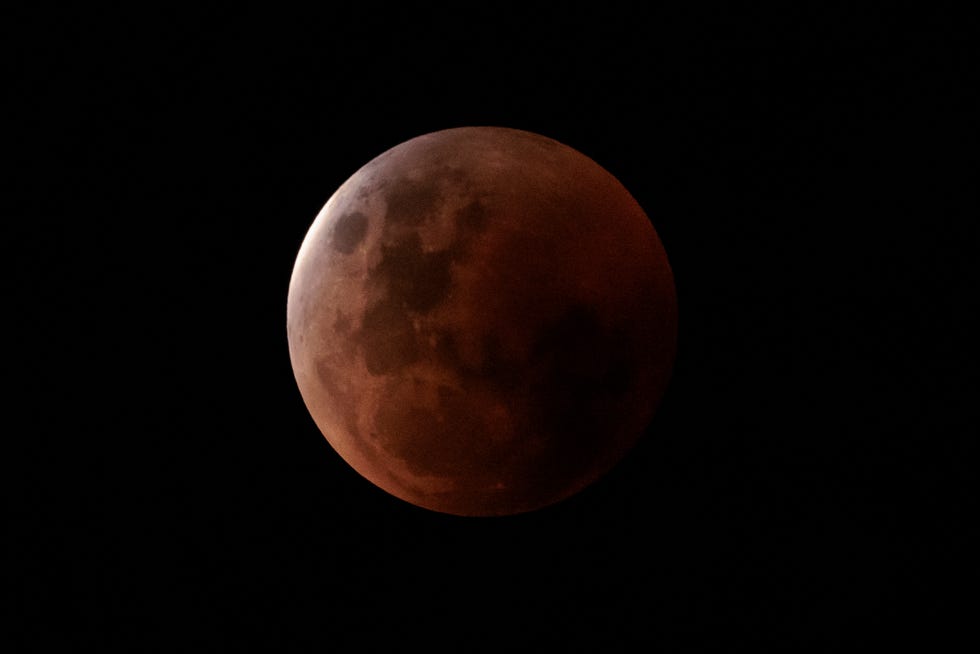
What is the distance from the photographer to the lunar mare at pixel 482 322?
2.95 metres

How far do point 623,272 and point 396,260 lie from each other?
103 centimetres

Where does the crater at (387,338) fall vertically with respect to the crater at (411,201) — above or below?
below

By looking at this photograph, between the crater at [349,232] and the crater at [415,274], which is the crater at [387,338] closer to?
the crater at [415,274]

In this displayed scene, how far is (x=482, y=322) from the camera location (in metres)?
2.92

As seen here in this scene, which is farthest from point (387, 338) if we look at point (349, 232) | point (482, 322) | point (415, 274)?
point (349, 232)

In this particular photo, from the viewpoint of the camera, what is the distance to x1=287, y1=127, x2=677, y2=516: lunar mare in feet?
9.68

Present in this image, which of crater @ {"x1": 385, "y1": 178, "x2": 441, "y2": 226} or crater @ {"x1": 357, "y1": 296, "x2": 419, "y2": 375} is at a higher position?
crater @ {"x1": 385, "y1": 178, "x2": 441, "y2": 226}

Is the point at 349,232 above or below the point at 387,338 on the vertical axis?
above

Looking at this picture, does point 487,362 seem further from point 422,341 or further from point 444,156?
point 444,156

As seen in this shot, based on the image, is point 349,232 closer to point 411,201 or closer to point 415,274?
point 411,201

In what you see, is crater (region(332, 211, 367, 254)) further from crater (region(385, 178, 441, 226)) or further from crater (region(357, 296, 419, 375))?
crater (region(357, 296, 419, 375))

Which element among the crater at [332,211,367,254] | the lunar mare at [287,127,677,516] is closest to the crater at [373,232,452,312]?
the lunar mare at [287,127,677,516]

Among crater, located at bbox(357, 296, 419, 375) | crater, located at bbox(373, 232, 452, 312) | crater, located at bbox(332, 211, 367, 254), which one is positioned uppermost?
crater, located at bbox(332, 211, 367, 254)

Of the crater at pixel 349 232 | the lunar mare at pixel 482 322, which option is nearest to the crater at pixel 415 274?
the lunar mare at pixel 482 322
